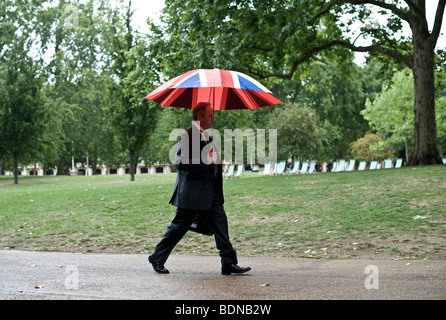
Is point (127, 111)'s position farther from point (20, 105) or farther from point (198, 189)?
point (198, 189)

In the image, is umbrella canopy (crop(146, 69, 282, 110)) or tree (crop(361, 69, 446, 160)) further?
tree (crop(361, 69, 446, 160))

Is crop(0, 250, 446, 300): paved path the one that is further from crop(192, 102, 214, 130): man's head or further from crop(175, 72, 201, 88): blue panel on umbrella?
crop(175, 72, 201, 88): blue panel on umbrella

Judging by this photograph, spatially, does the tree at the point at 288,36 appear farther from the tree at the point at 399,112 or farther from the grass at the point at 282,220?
the tree at the point at 399,112

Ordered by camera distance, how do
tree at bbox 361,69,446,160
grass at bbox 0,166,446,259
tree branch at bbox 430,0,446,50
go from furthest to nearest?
1. tree at bbox 361,69,446,160
2. tree branch at bbox 430,0,446,50
3. grass at bbox 0,166,446,259

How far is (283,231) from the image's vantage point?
9.88 metres

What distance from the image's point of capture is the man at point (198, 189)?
5.88m

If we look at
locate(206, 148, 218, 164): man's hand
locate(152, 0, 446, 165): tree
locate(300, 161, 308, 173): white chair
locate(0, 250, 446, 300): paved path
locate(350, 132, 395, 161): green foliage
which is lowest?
locate(0, 250, 446, 300): paved path

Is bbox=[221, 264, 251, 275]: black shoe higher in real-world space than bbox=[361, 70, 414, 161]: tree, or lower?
lower

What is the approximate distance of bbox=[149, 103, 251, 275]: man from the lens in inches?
231

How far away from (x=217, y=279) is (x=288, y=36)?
13.5 metres

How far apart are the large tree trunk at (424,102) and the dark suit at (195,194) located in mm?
15292

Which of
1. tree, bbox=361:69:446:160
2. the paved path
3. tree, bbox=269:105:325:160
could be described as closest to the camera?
the paved path

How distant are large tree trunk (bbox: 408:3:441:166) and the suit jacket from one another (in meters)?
15.5

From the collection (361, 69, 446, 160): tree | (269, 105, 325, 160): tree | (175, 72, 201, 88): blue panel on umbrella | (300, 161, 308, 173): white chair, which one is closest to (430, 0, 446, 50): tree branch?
(300, 161, 308, 173): white chair
